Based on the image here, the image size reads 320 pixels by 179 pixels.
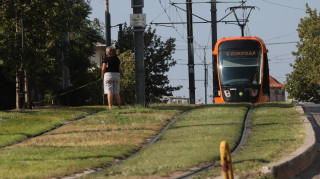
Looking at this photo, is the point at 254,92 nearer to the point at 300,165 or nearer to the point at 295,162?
the point at 300,165

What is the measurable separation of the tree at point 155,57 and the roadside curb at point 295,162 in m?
60.7

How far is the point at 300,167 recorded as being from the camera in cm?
1135

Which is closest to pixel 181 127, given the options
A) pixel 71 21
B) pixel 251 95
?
pixel 251 95

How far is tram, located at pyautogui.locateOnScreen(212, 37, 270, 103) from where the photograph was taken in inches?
1334

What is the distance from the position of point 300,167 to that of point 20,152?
4.66 meters

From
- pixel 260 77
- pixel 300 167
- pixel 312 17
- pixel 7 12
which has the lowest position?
pixel 300 167

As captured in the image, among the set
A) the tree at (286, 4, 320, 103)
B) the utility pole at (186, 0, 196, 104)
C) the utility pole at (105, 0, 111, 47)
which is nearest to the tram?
the utility pole at (186, 0, 196, 104)

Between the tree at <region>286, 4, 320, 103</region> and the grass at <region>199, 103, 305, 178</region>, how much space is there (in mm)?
51788

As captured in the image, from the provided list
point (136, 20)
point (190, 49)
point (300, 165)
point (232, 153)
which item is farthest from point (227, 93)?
point (300, 165)

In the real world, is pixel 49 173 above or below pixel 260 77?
below

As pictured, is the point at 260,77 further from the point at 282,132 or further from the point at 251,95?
the point at 282,132

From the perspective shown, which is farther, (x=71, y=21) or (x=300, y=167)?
(x=71, y=21)

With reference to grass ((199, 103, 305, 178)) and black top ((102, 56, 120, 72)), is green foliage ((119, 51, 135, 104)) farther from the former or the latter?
grass ((199, 103, 305, 178))

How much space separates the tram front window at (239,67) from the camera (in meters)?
33.9
